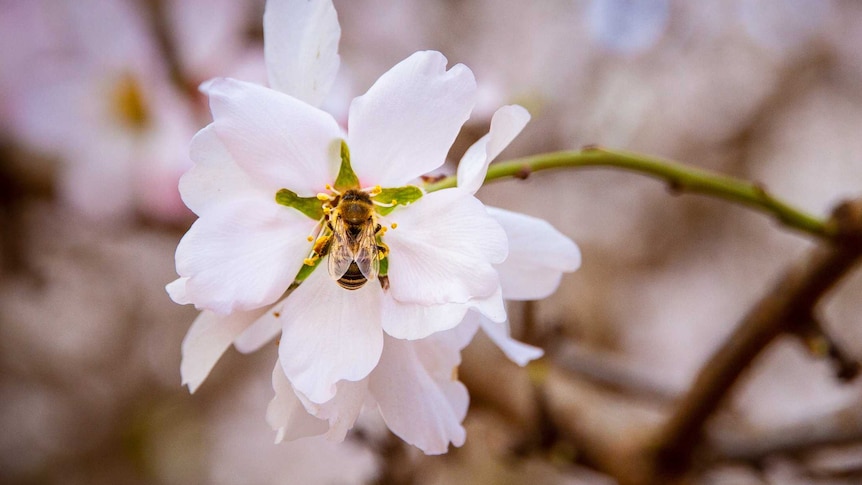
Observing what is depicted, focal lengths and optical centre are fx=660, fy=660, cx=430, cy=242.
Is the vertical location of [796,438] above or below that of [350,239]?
above

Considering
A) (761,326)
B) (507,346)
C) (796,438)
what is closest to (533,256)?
(507,346)

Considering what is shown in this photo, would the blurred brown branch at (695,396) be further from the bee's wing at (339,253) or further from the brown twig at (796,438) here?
the bee's wing at (339,253)

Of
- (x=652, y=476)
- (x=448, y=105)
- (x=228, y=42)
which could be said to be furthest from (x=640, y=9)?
(x=448, y=105)

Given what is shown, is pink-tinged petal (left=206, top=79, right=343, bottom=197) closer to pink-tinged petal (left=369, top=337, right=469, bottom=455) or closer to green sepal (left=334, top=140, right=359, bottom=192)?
green sepal (left=334, top=140, right=359, bottom=192)

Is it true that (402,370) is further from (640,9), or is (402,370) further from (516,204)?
(516,204)

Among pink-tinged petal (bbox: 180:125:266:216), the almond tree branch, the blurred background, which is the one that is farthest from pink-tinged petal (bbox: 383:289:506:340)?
the blurred background

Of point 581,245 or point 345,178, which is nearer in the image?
point 345,178

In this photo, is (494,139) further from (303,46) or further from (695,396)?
(695,396)
